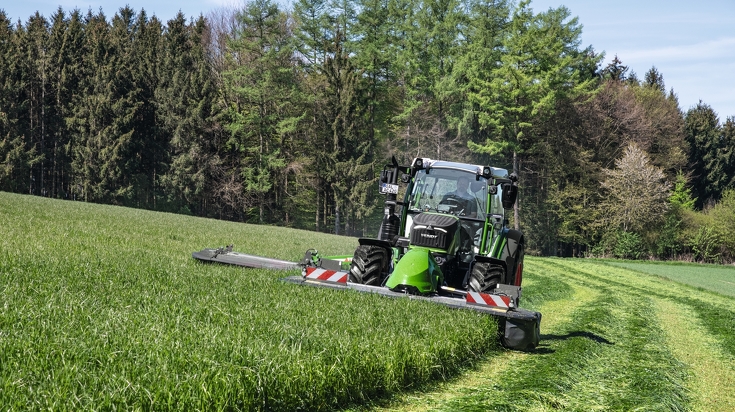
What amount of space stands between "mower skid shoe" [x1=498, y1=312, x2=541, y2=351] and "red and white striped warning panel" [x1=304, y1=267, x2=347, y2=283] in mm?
2501

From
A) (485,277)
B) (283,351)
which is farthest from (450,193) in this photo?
(283,351)

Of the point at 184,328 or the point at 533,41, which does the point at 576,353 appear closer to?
the point at 184,328

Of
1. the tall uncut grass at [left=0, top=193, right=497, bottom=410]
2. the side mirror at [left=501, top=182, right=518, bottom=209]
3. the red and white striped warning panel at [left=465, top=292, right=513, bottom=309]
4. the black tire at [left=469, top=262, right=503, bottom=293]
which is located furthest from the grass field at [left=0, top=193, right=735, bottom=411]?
the side mirror at [left=501, top=182, right=518, bottom=209]

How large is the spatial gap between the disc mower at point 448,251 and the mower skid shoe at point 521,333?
13 millimetres

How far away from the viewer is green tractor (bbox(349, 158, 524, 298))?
31.4 ft

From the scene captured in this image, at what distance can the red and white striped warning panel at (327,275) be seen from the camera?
32.6 ft

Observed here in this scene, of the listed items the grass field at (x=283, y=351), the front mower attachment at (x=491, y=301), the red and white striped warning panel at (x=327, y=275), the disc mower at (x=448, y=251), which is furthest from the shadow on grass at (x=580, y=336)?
the red and white striped warning panel at (x=327, y=275)

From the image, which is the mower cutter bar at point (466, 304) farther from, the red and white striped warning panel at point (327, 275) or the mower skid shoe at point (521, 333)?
the red and white striped warning panel at point (327, 275)

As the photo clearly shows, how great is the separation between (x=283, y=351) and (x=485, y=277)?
4846 mm

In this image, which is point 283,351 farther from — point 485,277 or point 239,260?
point 239,260

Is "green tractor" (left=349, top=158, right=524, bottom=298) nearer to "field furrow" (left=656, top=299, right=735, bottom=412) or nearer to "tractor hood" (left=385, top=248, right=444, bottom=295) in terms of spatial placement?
"tractor hood" (left=385, top=248, right=444, bottom=295)

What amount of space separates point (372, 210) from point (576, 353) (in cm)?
3829

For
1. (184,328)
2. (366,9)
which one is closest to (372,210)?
(366,9)

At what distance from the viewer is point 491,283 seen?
9.65m
